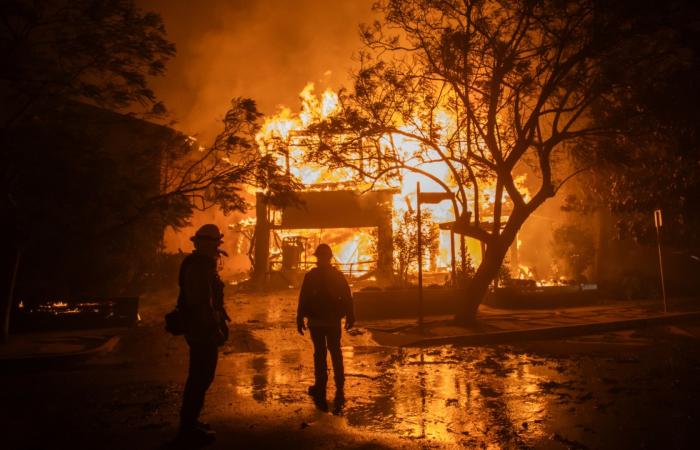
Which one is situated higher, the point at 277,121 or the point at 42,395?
the point at 277,121

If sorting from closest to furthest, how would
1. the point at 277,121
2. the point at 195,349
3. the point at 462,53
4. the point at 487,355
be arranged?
the point at 195,349, the point at 487,355, the point at 462,53, the point at 277,121

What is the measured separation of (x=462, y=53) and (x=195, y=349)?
10212 millimetres

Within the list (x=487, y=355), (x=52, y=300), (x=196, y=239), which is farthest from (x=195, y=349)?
(x=52, y=300)

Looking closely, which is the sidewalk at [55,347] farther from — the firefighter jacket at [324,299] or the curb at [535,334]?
the curb at [535,334]

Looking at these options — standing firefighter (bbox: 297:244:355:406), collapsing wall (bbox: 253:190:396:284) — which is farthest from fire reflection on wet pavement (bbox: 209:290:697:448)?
collapsing wall (bbox: 253:190:396:284)

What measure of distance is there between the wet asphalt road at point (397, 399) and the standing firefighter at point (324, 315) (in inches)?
11.8

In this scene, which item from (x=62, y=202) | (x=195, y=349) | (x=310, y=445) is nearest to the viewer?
(x=310, y=445)

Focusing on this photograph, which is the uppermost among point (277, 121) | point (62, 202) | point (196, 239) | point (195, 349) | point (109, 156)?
point (277, 121)

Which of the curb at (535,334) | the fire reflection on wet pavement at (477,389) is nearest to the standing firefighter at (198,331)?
the fire reflection on wet pavement at (477,389)

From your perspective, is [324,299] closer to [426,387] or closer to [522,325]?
[426,387]

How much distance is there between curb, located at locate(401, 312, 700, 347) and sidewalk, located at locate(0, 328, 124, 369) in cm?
614

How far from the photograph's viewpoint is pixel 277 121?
104 feet

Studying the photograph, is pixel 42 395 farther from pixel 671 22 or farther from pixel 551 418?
pixel 671 22

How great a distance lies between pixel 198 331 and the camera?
448 cm
